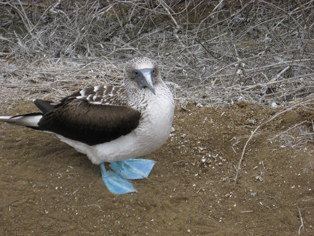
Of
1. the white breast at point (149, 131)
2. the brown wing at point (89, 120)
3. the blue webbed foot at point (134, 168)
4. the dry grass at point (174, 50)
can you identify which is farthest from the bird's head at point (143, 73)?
the dry grass at point (174, 50)

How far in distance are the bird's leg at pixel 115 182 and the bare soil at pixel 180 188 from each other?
0.18 ft

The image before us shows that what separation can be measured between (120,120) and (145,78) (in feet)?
1.37

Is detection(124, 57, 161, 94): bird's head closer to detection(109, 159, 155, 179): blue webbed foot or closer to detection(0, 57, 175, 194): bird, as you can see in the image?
detection(0, 57, 175, 194): bird

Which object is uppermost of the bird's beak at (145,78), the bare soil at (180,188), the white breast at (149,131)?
the bird's beak at (145,78)

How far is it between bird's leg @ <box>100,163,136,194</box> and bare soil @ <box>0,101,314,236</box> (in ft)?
0.18

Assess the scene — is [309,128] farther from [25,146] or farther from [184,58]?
[25,146]

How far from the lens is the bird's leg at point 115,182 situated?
302 centimetres

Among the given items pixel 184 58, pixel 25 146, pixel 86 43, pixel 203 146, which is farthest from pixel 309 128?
pixel 86 43

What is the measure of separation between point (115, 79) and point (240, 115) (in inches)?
77.3

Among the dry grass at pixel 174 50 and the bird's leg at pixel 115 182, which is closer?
the bird's leg at pixel 115 182

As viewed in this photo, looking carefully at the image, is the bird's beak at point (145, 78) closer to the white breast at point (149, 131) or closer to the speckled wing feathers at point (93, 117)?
the white breast at point (149, 131)

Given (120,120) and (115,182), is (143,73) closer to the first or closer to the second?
(120,120)

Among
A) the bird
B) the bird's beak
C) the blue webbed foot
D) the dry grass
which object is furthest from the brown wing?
the dry grass

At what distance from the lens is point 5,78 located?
4969mm
